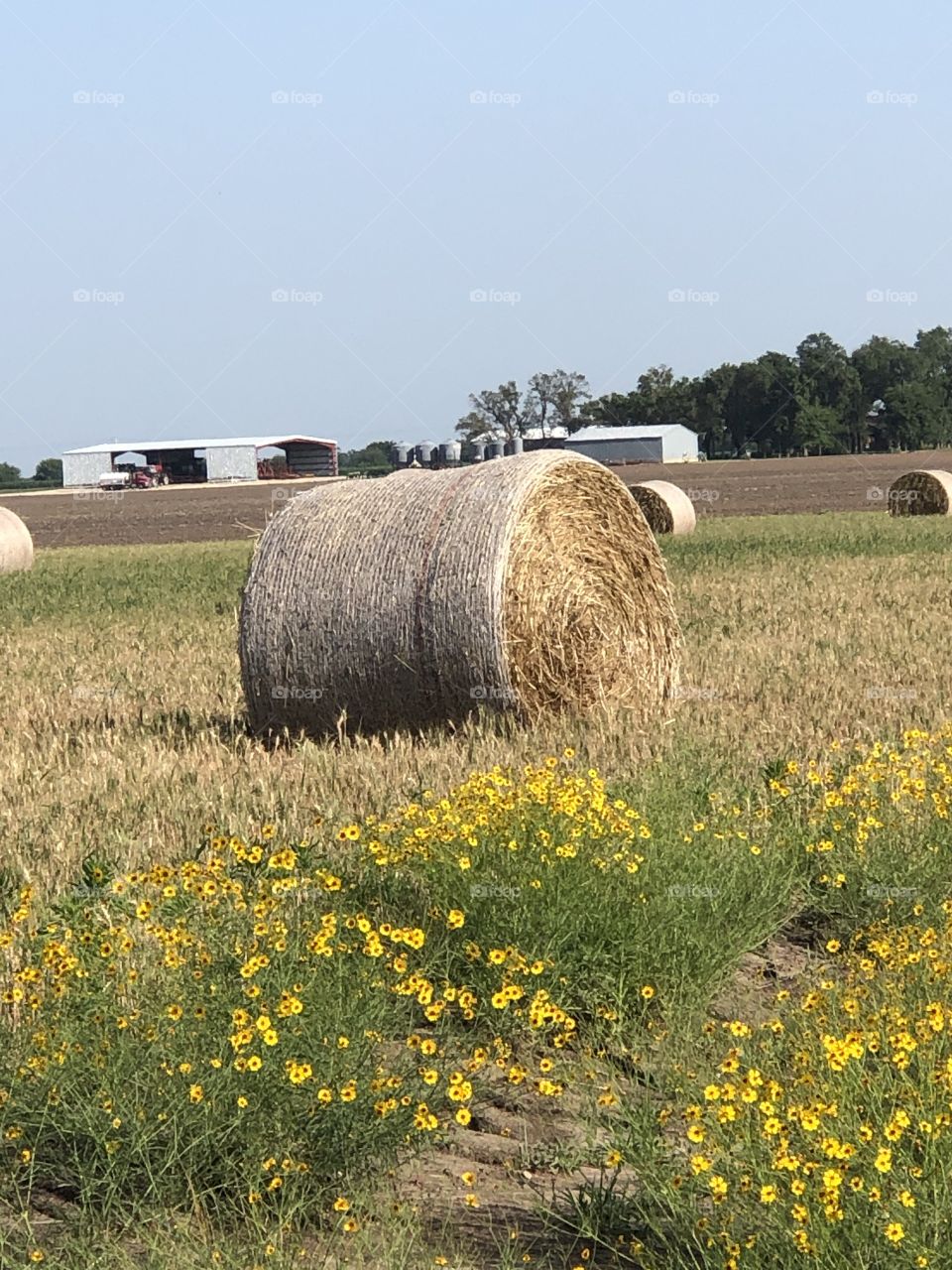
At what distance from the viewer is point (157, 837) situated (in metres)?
6.86

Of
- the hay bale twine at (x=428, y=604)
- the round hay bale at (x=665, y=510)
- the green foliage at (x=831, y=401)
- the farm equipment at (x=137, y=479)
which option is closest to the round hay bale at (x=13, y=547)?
the round hay bale at (x=665, y=510)

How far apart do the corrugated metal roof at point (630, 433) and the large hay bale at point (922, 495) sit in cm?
7567

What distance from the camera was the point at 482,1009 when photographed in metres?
4.78

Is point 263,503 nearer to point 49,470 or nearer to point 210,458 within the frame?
point 210,458

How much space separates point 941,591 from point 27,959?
12.7 m

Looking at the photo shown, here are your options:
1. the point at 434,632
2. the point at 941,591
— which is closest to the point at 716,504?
the point at 941,591

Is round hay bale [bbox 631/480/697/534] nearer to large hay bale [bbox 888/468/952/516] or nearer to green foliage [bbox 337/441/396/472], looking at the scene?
large hay bale [bbox 888/468/952/516]

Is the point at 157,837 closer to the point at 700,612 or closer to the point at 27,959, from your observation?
the point at 27,959

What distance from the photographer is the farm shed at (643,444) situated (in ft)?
346

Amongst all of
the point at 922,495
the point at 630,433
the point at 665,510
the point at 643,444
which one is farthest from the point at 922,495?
the point at 630,433

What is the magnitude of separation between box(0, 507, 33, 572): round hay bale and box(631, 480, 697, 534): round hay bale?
33.3ft

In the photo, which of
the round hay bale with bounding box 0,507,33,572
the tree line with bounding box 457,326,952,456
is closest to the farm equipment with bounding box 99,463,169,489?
the tree line with bounding box 457,326,952,456

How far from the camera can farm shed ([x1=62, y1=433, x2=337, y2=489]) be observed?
333 ft

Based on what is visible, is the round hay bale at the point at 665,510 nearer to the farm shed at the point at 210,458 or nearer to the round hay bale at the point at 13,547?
the round hay bale at the point at 13,547
